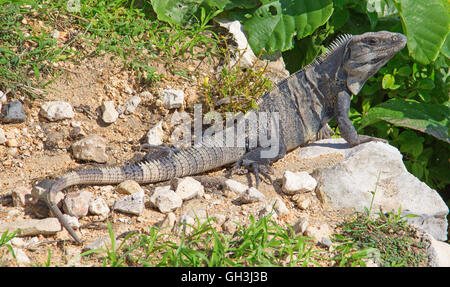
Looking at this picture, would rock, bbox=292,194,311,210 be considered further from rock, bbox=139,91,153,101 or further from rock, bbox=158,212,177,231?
rock, bbox=139,91,153,101

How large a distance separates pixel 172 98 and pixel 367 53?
1891 millimetres

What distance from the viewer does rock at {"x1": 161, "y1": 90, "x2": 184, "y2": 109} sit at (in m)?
4.49

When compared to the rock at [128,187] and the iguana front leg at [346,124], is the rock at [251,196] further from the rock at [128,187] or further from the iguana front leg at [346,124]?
the iguana front leg at [346,124]

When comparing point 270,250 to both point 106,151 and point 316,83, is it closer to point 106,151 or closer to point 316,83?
point 106,151

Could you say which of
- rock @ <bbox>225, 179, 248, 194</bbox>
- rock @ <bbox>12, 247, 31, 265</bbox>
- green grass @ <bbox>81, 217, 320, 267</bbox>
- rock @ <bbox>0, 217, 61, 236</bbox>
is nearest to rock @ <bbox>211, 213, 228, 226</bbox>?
green grass @ <bbox>81, 217, 320, 267</bbox>

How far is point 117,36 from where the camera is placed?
4750 millimetres

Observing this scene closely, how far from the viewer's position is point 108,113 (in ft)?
14.1

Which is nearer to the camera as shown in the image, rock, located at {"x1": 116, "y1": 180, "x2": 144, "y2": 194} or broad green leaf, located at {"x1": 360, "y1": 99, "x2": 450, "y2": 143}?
rock, located at {"x1": 116, "y1": 180, "x2": 144, "y2": 194}

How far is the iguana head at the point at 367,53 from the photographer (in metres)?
4.40

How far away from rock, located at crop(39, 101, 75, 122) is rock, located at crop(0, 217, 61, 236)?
1.39 metres

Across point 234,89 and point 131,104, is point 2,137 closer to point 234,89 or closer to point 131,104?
point 131,104

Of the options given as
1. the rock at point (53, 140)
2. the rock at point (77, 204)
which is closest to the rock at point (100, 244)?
the rock at point (77, 204)
